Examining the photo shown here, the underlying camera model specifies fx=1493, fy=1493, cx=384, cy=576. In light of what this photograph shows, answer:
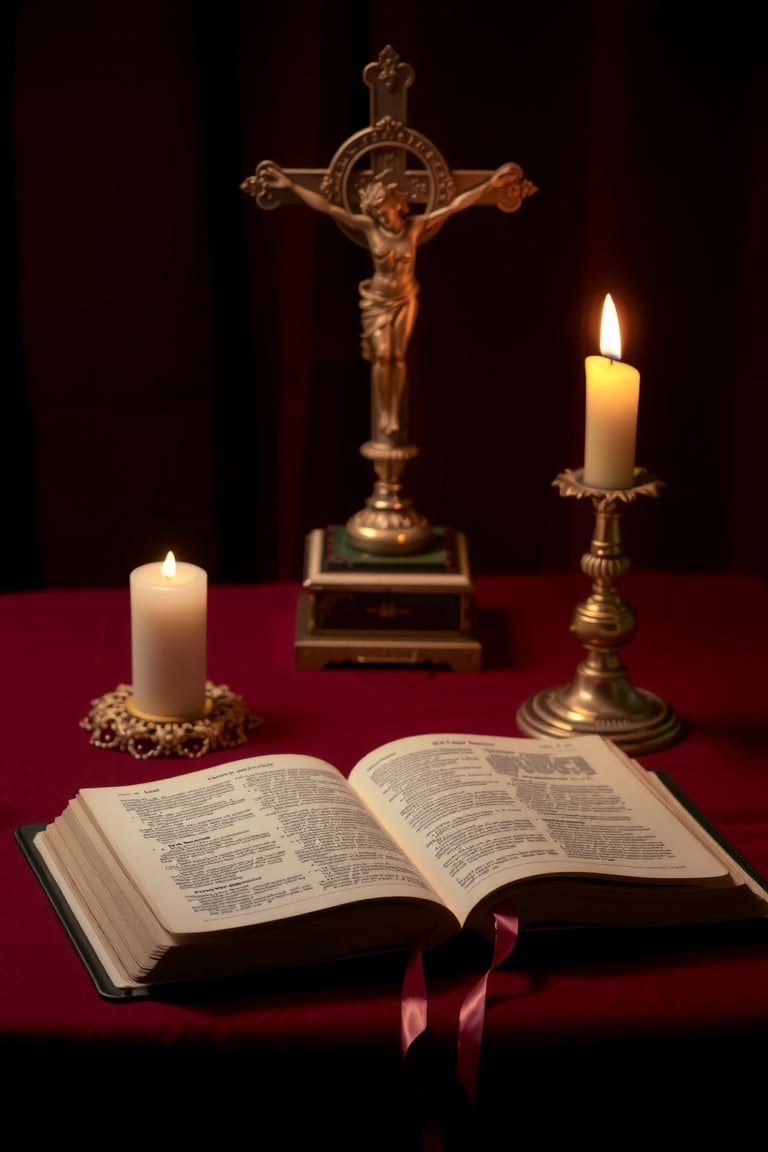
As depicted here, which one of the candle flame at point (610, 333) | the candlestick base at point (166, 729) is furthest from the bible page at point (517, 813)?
the candle flame at point (610, 333)

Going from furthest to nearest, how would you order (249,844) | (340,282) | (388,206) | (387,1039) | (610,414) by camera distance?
(340,282)
(388,206)
(610,414)
(249,844)
(387,1039)

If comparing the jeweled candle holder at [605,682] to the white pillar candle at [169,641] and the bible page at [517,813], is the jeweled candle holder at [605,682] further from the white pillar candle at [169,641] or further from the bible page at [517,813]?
the white pillar candle at [169,641]

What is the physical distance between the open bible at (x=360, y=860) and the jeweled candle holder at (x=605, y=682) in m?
0.14

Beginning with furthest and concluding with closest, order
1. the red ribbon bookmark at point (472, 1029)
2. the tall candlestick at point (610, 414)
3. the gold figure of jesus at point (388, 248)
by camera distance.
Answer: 1. the gold figure of jesus at point (388, 248)
2. the tall candlestick at point (610, 414)
3. the red ribbon bookmark at point (472, 1029)

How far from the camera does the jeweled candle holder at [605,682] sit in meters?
1.31

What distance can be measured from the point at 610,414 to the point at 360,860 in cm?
46

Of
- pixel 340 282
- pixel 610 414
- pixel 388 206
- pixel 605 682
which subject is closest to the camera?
pixel 610 414

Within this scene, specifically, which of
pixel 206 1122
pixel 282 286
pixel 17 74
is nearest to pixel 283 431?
pixel 282 286

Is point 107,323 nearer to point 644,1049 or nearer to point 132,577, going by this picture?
point 132,577

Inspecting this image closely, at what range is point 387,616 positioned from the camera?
1.50 meters

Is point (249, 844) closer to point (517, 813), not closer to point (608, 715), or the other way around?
→ point (517, 813)

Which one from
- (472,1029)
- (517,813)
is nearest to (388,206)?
(517,813)

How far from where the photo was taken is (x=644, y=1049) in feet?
3.09

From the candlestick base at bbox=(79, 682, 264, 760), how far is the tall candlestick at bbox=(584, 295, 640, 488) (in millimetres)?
375
